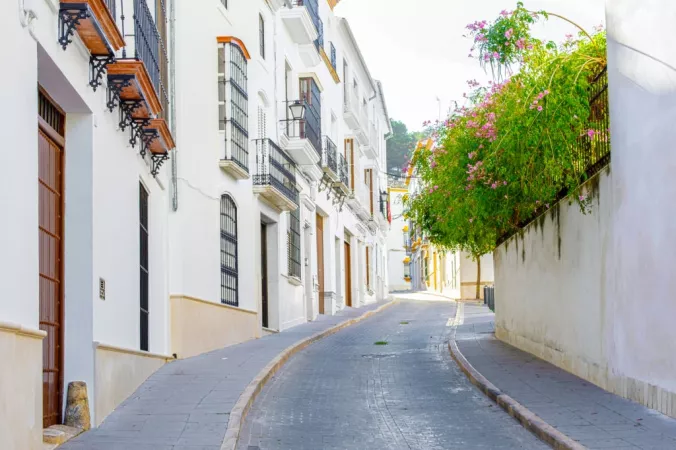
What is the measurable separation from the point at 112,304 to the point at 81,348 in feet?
3.72

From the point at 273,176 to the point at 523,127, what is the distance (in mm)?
9944

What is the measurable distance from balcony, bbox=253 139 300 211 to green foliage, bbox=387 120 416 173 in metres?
61.9

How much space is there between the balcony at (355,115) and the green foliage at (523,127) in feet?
62.2

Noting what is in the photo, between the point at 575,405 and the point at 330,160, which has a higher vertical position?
the point at 330,160

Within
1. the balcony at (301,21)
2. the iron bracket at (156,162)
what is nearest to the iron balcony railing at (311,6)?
the balcony at (301,21)

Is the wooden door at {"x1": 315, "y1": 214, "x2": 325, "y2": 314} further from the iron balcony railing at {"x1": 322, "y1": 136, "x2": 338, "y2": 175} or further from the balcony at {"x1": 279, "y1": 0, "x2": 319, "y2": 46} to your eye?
the balcony at {"x1": 279, "y1": 0, "x2": 319, "y2": 46}

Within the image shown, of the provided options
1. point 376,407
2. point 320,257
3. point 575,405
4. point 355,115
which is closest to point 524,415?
point 575,405

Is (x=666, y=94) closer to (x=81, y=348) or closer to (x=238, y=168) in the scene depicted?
(x=81, y=348)

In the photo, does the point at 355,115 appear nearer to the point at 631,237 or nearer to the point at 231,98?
the point at 231,98

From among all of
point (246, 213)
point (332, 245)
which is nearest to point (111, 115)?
point (246, 213)

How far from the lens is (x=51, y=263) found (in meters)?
8.93

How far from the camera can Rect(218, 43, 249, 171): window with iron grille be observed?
58.9 feet

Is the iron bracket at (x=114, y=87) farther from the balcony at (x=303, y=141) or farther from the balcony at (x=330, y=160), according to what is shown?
the balcony at (x=330, y=160)

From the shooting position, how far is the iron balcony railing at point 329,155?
2862 centimetres
